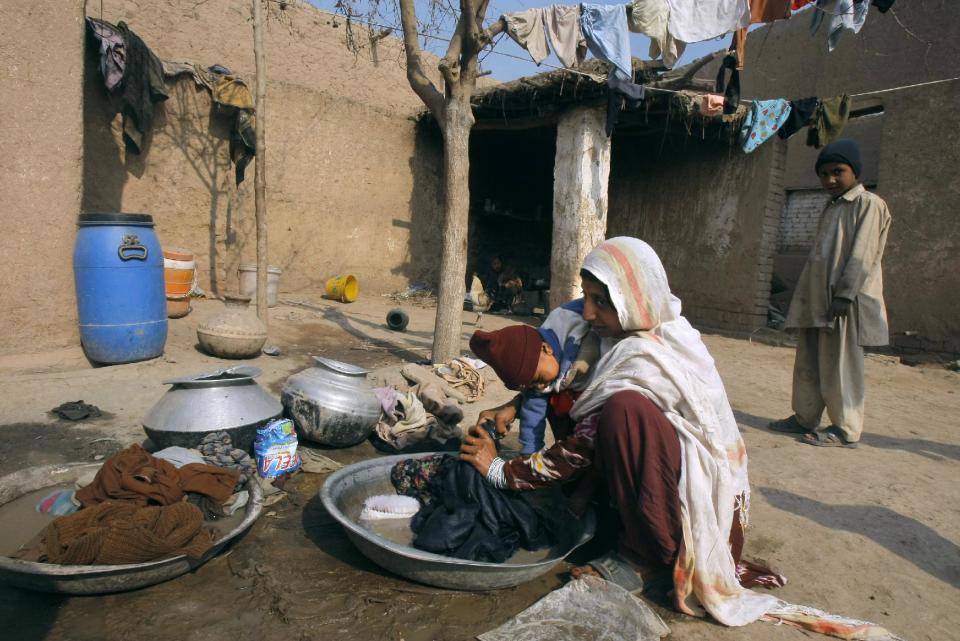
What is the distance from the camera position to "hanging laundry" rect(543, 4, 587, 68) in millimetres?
5688

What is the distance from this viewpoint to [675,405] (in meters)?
1.82

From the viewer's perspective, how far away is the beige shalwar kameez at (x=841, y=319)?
3.52m

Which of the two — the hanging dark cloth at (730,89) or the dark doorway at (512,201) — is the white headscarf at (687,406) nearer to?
the hanging dark cloth at (730,89)

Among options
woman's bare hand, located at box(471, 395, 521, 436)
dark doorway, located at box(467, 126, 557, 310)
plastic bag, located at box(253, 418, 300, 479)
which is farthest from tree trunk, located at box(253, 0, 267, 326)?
dark doorway, located at box(467, 126, 557, 310)

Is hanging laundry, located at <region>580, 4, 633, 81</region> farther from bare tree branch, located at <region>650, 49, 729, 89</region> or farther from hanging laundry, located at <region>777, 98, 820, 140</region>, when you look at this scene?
hanging laundry, located at <region>777, 98, 820, 140</region>

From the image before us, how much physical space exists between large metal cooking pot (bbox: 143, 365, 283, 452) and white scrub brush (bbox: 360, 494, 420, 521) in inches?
28.9

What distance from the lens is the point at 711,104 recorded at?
6.59m

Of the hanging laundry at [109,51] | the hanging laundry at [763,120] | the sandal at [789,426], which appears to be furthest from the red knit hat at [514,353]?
the hanging laundry at [763,120]

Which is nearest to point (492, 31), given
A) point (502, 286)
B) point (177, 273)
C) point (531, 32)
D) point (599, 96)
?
point (531, 32)

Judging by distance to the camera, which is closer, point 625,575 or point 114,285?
point 625,575

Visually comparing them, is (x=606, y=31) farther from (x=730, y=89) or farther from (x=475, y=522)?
(x=475, y=522)

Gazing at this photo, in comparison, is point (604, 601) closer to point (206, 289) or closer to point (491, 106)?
point (206, 289)

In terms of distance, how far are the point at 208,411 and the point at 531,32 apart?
15.8 ft

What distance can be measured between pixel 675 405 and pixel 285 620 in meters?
1.35
